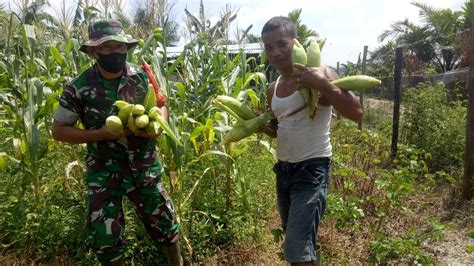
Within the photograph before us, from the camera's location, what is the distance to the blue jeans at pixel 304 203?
79.0 inches

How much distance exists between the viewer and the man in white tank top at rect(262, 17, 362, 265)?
79.4 inches

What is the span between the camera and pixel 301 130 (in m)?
2.16

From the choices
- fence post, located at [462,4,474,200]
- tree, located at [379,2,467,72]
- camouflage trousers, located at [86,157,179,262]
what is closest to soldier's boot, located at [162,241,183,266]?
camouflage trousers, located at [86,157,179,262]

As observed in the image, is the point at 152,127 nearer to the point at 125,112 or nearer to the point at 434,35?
the point at 125,112

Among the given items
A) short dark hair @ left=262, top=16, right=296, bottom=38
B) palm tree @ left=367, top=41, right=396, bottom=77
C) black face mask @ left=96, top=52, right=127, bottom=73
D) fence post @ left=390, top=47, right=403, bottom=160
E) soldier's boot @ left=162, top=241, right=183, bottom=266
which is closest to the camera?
short dark hair @ left=262, top=16, right=296, bottom=38

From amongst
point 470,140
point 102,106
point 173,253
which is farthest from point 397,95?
point 102,106

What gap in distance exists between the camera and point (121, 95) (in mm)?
2479

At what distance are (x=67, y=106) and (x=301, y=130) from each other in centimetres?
134

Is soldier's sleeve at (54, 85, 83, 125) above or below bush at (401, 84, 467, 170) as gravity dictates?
above

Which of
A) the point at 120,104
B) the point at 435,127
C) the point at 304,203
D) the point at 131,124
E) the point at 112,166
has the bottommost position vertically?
the point at 435,127

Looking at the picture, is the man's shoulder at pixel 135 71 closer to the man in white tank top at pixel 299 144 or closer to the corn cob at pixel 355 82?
the man in white tank top at pixel 299 144

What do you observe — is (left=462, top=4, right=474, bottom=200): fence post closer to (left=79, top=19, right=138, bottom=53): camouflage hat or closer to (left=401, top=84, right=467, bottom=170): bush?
(left=401, top=84, right=467, bottom=170): bush

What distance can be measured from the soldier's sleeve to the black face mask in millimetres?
229

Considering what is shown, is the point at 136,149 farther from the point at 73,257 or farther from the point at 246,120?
the point at 73,257
